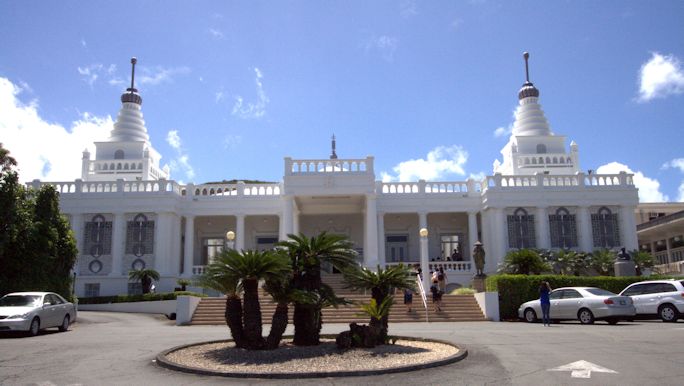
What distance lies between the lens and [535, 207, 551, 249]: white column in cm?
3155

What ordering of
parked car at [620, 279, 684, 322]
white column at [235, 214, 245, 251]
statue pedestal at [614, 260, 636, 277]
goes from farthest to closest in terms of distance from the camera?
1. white column at [235, 214, 245, 251]
2. statue pedestal at [614, 260, 636, 277]
3. parked car at [620, 279, 684, 322]

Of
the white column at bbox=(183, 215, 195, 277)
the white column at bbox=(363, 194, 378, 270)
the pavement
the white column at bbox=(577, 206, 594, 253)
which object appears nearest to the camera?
the pavement

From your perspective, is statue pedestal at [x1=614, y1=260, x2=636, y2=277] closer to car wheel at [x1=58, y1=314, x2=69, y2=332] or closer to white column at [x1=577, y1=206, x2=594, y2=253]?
white column at [x1=577, y1=206, x2=594, y2=253]

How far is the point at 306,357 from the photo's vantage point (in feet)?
34.3

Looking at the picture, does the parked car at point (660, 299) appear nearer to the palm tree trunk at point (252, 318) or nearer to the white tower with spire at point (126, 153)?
the palm tree trunk at point (252, 318)

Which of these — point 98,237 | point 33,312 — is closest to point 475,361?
point 33,312

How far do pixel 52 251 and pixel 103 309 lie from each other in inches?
→ 322

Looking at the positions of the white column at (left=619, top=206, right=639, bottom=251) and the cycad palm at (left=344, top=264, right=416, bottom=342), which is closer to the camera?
the cycad palm at (left=344, top=264, right=416, bottom=342)

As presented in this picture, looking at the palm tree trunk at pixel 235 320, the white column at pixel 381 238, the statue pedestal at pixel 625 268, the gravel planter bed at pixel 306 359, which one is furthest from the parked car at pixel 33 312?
the statue pedestal at pixel 625 268

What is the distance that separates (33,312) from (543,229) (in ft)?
81.2

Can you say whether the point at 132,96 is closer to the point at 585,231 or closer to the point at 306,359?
the point at 585,231

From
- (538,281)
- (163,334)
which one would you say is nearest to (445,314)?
(538,281)

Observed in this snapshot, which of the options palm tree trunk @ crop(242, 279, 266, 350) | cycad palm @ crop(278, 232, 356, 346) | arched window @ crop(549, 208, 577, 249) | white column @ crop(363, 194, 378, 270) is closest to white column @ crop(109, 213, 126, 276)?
white column @ crop(363, 194, 378, 270)

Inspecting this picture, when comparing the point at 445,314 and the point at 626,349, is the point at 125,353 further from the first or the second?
the point at 445,314
